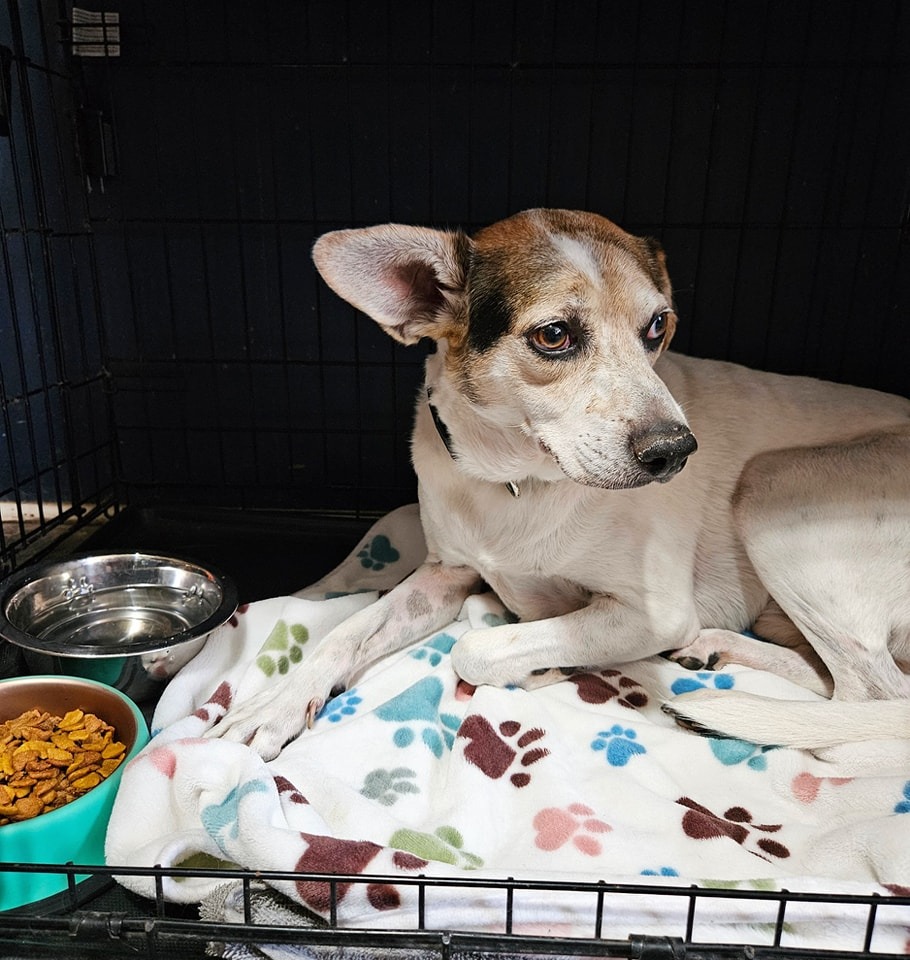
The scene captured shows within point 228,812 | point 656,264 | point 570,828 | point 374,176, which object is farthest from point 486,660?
point 374,176

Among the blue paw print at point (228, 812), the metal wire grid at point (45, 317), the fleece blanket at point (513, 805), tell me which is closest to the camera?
the fleece blanket at point (513, 805)

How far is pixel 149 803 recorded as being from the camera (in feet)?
4.97

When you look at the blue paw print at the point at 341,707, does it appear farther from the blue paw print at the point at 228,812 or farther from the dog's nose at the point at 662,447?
the dog's nose at the point at 662,447

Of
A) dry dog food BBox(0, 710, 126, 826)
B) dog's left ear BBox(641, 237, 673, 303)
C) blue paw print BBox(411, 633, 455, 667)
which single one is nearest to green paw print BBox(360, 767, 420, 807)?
blue paw print BBox(411, 633, 455, 667)

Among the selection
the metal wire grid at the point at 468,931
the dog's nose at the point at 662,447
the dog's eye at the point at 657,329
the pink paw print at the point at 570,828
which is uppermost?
the dog's eye at the point at 657,329

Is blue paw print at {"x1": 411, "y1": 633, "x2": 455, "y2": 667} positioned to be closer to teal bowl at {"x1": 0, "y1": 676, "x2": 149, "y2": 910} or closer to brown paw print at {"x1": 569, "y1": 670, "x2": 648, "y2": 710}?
brown paw print at {"x1": 569, "y1": 670, "x2": 648, "y2": 710}

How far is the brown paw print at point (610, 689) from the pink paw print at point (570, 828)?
375 mm

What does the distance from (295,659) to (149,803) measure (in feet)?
2.12

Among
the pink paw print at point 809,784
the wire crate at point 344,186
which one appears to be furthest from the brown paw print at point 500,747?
the wire crate at point 344,186

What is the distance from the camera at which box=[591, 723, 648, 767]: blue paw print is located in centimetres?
174

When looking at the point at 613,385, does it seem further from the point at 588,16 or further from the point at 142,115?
the point at 142,115

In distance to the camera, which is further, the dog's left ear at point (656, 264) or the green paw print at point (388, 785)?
the dog's left ear at point (656, 264)

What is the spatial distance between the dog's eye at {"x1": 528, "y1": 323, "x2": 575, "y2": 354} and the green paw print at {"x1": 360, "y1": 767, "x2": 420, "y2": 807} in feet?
3.07

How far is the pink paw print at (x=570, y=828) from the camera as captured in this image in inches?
59.2
